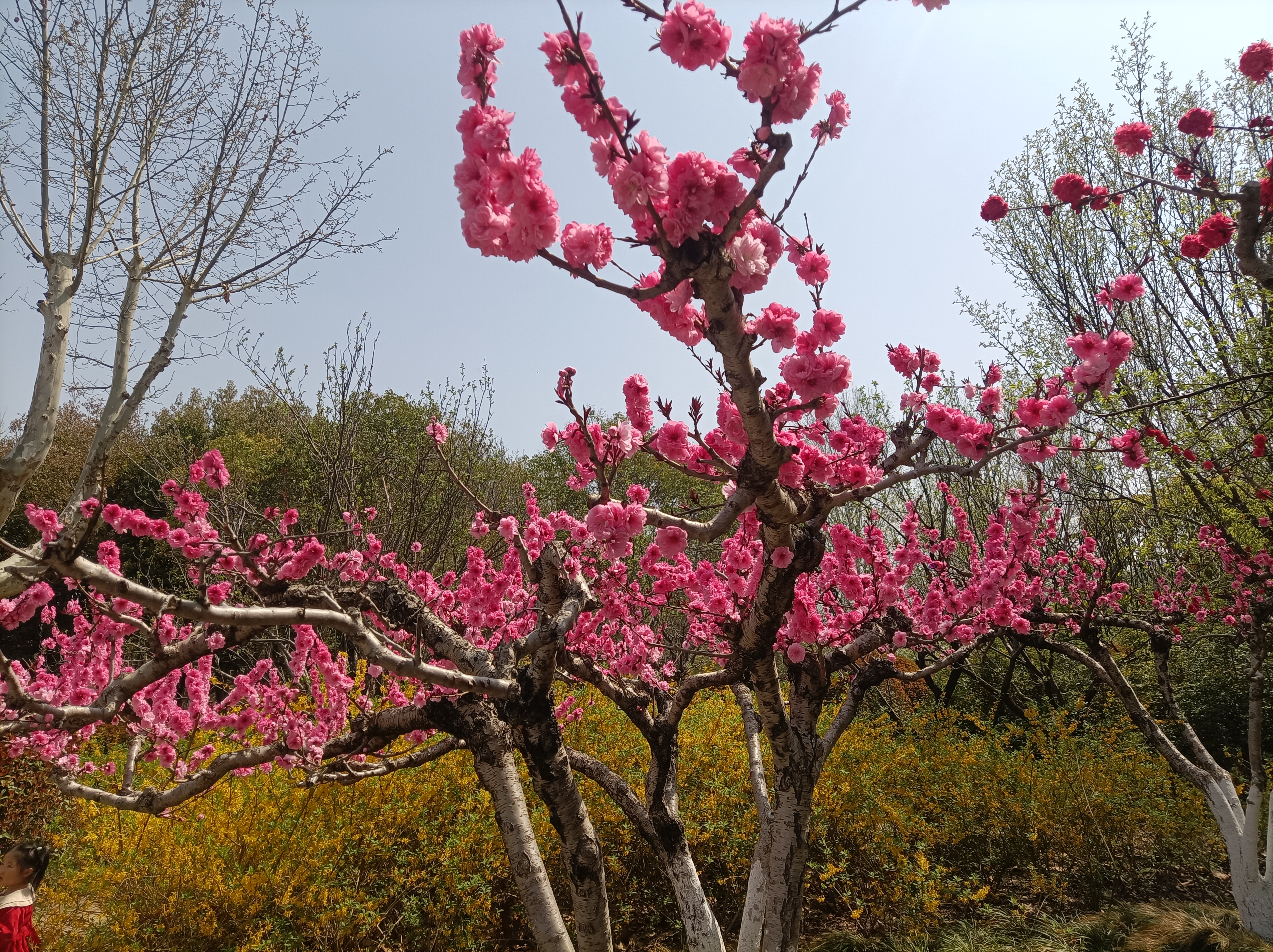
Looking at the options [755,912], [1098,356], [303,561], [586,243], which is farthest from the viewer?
[755,912]

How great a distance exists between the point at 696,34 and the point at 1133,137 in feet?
9.51

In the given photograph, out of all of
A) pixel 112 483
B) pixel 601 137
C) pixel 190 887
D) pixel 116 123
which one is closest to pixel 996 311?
pixel 601 137

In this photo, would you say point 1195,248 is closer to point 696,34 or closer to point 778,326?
point 778,326

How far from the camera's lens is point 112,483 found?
52.3 feet

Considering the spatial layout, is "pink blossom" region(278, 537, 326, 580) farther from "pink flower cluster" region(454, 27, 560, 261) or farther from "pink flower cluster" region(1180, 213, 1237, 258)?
"pink flower cluster" region(1180, 213, 1237, 258)

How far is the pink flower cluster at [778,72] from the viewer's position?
1.74 meters

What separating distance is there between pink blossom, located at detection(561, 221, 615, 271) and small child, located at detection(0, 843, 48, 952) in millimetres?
4907

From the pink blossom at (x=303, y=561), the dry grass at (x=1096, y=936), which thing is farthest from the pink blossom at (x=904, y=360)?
the dry grass at (x=1096, y=936)

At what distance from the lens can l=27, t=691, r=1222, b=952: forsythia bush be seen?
456 cm

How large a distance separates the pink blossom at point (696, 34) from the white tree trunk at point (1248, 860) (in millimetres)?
6775

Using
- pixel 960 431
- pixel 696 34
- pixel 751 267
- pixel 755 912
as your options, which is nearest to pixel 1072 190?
pixel 960 431

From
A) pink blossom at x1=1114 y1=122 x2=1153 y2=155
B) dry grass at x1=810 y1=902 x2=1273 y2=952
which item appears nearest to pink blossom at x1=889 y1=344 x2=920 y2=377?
pink blossom at x1=1114 y1=122 x2=1153 y2=155

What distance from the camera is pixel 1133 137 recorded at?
3344mm

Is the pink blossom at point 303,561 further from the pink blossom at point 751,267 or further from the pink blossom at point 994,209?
the pink blossom at point 994,209
